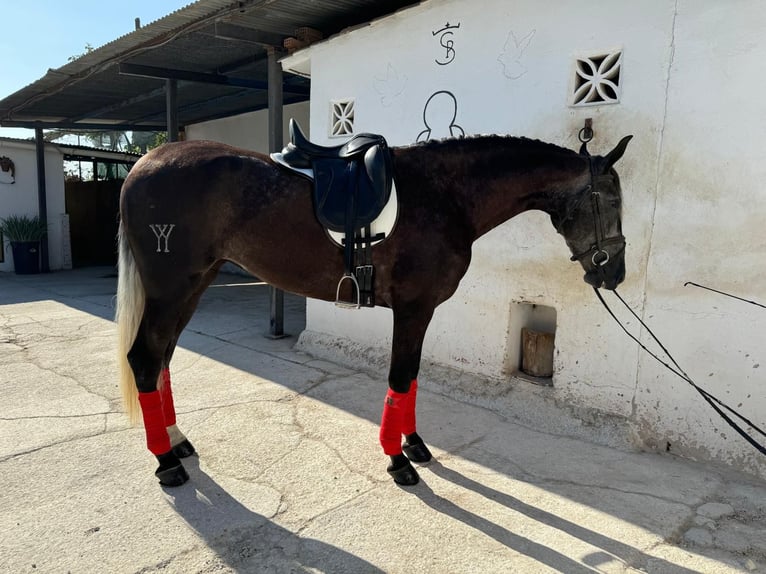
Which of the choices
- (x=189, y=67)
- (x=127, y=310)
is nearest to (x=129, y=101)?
(x=189, y=67)

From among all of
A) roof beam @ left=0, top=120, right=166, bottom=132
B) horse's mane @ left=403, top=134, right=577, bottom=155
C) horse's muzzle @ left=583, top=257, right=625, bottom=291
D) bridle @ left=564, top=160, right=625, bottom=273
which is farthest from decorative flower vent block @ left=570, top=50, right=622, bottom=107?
roof beam @ left=0, top=120, right=166, bottom=132

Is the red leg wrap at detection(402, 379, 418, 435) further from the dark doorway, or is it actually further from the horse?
the dark doorway

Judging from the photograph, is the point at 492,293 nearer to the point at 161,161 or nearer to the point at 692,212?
the point at 692,212

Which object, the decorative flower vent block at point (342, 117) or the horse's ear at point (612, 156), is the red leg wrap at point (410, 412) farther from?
the decorative flower vent block at point (342, 117)

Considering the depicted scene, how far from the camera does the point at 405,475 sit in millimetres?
2641

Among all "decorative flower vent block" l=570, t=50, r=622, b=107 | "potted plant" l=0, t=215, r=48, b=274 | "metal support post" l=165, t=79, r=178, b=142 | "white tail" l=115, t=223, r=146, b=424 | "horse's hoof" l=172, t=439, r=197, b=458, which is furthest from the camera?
"potted plant" l=0, t=215, r=48, b=274

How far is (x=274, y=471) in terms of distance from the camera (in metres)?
2.73

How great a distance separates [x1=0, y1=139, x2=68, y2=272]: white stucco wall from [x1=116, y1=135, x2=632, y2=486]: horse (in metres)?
10.8

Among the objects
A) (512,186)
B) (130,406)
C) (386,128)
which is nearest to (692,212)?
(512,186)

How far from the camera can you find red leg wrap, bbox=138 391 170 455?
261 centimetres

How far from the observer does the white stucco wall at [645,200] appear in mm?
2721

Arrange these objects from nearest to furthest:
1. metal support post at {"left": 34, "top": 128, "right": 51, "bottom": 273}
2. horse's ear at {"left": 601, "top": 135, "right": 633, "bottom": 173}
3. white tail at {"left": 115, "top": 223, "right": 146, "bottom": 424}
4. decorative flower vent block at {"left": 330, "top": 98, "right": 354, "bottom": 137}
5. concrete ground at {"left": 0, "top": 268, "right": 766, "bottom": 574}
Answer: concrete ground at {"left": 0, "top": 268, "right": 766, "bottom": 574}, horse's ear at {"left": 601, "top": 135, "right": 633, "bottom": 173}, white tail at {"left": 115, "top": 223, "right": 146, "bottom": 424}, decorative flower vent block at {"left": 330, "top": 98, "right": 354, "bottom": 137}, metal support post at {"left": 34, "top": 128, "right": 51, "bottom": 273}

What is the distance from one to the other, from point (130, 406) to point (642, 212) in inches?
123

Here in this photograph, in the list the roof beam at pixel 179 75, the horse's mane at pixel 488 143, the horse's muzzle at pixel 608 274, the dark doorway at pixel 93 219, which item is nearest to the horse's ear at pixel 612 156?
the horse's mane at pixel 488 143
